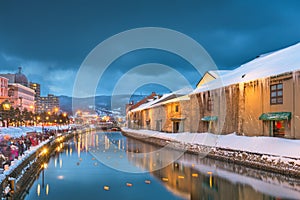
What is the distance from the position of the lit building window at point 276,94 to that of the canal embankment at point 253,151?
3.14 meters

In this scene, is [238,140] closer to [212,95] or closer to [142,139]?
[212,95]

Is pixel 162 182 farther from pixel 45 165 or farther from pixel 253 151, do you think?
pixel 45 165

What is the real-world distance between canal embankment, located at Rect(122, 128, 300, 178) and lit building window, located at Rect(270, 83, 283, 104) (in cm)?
314

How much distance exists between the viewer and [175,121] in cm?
4559

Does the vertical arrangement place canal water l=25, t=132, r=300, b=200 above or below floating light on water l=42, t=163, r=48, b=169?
above

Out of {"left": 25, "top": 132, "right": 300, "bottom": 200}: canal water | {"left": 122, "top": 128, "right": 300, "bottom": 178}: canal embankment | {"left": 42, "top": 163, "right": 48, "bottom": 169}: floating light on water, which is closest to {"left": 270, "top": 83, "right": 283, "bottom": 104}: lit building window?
{"left": 122, "top": 128, "right": 300, "bottom": 178}: canal embankment

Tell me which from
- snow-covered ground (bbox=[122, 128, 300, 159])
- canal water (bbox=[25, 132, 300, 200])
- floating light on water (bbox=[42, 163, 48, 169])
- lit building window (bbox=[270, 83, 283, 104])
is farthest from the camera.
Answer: floating light on water (bbox=[42, 163, 48, 169])

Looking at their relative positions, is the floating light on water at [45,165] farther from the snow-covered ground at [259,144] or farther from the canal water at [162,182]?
the snow-covered ground at [259,144]

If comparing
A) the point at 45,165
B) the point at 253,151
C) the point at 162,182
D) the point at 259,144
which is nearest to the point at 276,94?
the point at 259,144

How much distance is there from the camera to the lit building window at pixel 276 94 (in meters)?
22.6

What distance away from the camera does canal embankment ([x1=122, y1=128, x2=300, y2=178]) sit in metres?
17.3

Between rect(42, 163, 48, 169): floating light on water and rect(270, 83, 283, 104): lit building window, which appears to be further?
rect(42, 163, 48, 169): floating light on water

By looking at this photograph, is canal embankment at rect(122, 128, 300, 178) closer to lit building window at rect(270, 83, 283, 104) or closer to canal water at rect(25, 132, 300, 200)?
canal water at rect(25, 132, 300, 200)

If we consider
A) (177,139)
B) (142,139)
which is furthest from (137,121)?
(177,139)
